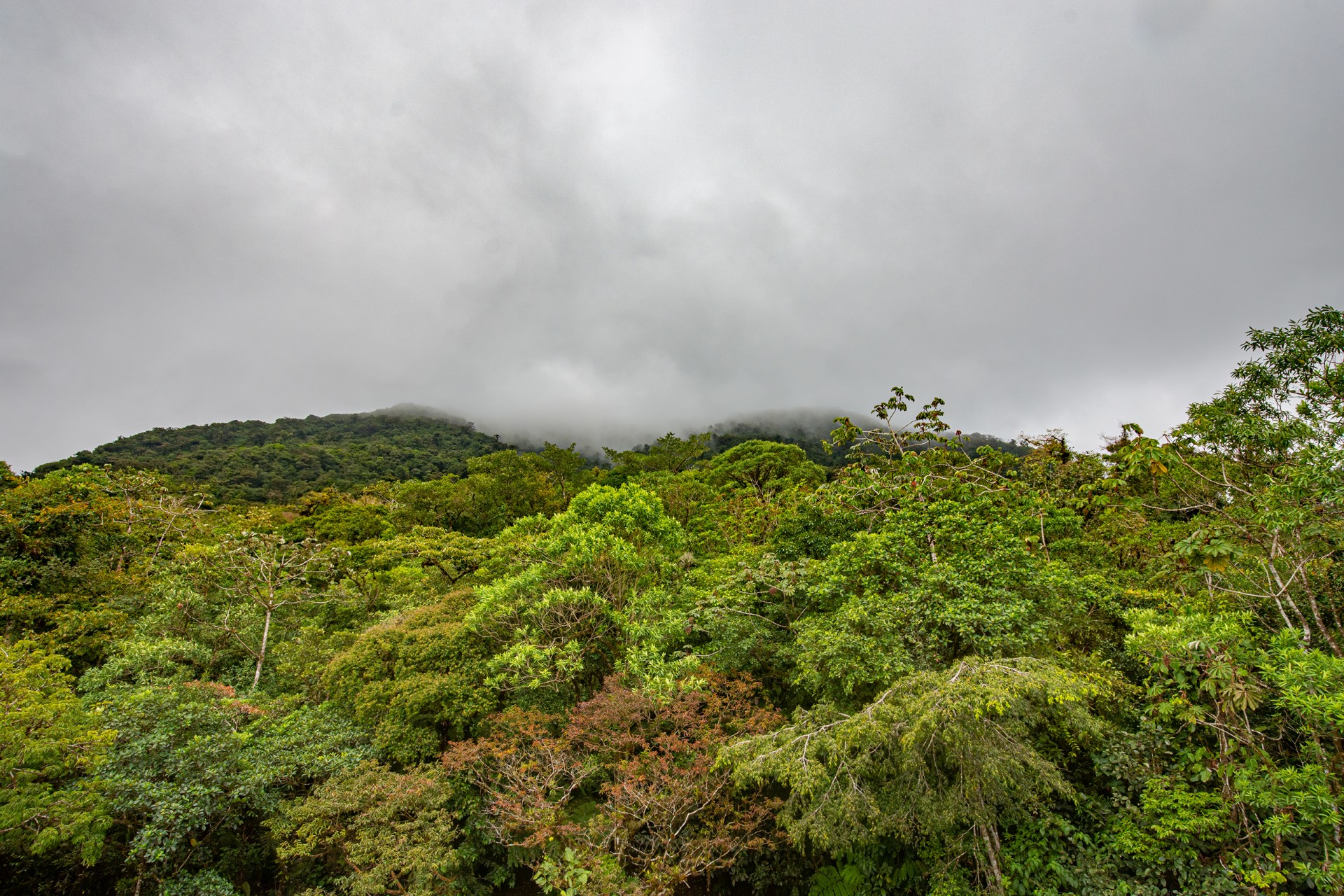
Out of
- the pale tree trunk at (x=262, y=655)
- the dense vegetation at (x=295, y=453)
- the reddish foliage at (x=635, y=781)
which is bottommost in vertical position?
the reddish foliage at (x=635, y=781)

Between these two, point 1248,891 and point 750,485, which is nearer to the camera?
point 1248,891

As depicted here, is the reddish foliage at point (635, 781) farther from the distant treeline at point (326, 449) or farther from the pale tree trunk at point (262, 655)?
the distant treeline at point (326, 449)

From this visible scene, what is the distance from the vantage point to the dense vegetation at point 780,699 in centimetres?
657

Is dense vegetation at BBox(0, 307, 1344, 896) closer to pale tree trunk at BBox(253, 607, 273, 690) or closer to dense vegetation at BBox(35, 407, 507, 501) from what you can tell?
pale tree trunk at BBox(253, 607, 273, 690)

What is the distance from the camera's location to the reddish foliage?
8883 mm

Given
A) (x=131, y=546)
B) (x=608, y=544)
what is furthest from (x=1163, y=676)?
(x=131, y=546)

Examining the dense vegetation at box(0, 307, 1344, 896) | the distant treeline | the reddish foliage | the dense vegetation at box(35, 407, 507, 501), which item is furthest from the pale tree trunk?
the dense vegetation at box(35, 407, 507, 501)

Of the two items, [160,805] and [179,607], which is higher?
[179,607]

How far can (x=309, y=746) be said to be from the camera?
10.9 meters

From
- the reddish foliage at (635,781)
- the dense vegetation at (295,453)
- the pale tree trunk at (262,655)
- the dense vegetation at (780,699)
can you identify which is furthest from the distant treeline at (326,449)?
the reddish foliage at (635,781)

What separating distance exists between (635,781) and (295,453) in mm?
70281

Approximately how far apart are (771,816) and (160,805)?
Result: 37.4ft

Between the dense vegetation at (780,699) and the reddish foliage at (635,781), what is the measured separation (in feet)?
0.32

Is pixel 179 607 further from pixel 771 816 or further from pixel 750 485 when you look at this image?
pixel 750 485
